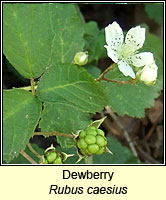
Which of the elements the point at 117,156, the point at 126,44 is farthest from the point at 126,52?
the point at 117,156

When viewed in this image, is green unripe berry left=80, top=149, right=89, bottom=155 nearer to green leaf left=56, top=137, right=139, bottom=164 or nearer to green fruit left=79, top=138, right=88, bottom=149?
green fruit left=79, top=138, right=88, bottom=149

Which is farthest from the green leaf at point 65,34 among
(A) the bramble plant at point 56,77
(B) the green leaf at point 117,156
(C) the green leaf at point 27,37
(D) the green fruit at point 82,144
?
(B) the green leaf at point 117,156

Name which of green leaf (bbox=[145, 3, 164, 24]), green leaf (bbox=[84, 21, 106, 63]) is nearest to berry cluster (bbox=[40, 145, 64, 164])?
green leaf (bbox=[84, 21, 106, 63])

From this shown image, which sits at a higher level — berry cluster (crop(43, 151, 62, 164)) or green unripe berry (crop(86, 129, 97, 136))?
green unripe berry (crop(86, 129, 97, 136))

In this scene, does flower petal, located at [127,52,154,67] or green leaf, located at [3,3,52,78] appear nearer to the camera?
green leaf, located at [3,3,52,78]

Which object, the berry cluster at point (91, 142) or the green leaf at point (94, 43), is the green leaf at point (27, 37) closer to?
the berry cluster at point (91, 142)

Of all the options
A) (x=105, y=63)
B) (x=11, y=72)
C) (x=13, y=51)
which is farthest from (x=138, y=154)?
(x=13, y=51)
